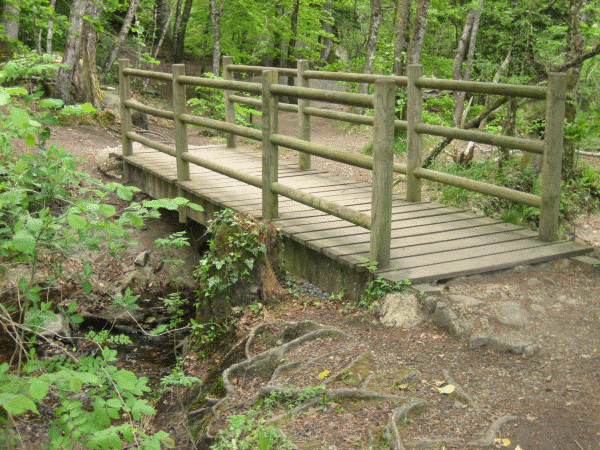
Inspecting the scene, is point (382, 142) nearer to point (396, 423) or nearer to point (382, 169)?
point (382, 169)

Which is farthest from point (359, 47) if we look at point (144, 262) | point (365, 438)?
point (365, 438)

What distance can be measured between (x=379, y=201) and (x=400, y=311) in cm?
80

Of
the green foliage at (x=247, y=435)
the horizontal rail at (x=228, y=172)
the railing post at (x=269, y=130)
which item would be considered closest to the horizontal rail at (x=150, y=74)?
the horizontal rail at (x=228, y=172)

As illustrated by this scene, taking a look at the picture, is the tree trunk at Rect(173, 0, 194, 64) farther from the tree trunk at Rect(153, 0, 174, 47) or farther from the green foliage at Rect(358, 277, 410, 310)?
the green foliage at Rect(358, 277, 410, 310)

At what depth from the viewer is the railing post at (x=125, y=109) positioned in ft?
28.7

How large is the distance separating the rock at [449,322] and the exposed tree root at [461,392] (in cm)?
46

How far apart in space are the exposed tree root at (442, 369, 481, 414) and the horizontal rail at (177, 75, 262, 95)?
3.23m

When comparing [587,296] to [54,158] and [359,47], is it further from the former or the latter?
[359,47]

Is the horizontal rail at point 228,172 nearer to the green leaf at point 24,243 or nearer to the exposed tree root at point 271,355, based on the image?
the exposed tree root at point 271,355

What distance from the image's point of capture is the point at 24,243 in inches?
125

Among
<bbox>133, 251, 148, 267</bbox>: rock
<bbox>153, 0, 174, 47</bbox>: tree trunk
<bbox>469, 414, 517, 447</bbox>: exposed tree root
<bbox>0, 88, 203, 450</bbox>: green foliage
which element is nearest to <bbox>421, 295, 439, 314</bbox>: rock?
<bbox>469, 414, 517, 447</bbox>: exposed tree root

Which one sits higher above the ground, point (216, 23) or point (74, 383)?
point (216, 23)

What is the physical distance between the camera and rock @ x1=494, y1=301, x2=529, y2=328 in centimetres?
414

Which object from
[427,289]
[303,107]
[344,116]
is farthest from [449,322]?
[303,107]
